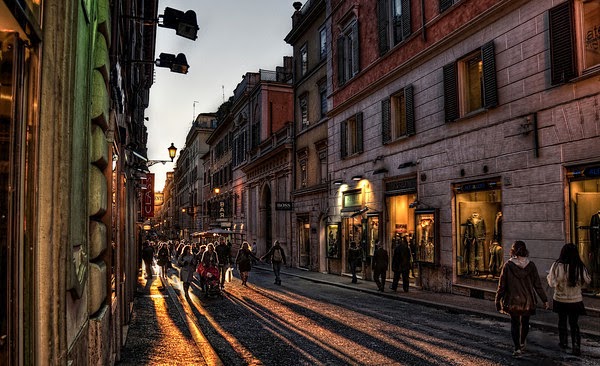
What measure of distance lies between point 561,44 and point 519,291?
7072 millimetres

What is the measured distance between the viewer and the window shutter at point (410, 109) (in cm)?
1892

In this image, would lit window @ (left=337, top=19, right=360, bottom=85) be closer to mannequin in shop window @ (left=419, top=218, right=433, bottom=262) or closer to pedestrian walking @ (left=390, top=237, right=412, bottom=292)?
mannequin in shop window @ (left=419, top=218, right=433, bottom=262)

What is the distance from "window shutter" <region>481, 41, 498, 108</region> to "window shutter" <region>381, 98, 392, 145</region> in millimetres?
5702

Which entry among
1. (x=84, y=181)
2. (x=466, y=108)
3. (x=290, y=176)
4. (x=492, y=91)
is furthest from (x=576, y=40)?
(x=290, y=176)

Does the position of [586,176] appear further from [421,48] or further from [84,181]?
[84,181]

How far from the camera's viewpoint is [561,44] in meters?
12.5

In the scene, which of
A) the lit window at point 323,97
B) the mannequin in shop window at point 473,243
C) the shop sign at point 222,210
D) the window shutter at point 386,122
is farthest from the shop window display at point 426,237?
the shop sign at point 222,210

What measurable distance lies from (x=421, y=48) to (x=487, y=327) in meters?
10.8

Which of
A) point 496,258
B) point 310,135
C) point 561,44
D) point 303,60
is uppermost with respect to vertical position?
point 303,60

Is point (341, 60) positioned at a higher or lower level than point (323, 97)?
higher

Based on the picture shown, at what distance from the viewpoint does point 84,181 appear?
4.55m

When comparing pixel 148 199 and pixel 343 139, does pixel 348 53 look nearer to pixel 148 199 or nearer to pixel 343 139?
pixel 343 139

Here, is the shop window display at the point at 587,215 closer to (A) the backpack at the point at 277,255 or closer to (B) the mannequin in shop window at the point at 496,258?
(B) the mannequin in shop window at the point at 496,258

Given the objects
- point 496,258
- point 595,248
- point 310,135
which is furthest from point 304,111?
point 595,248
